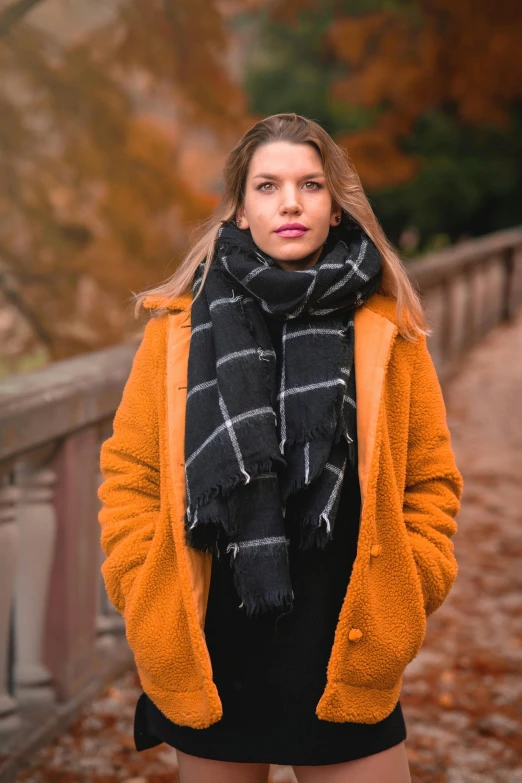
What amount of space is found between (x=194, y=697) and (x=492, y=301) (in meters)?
12.5

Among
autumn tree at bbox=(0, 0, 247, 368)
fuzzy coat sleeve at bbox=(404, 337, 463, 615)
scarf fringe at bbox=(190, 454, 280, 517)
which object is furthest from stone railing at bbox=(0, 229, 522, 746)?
autumn tree at bbox=(0, 0, 247, 368)

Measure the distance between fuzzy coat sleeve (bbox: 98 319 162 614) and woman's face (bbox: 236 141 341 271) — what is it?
0.32 metres

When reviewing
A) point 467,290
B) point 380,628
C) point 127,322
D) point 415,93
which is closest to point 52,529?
point 380,628

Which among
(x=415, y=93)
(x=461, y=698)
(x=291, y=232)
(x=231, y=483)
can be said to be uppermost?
(x=415, y=93)

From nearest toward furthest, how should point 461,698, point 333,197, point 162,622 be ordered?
point 162,622 < point 333,197 < point 461,698

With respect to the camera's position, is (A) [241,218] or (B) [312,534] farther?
(A) [241,218]

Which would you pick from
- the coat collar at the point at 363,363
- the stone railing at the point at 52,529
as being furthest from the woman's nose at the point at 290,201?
the stone railing at the point at 52,529

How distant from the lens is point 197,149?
10.1 m

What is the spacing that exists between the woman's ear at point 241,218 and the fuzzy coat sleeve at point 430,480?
455 mm

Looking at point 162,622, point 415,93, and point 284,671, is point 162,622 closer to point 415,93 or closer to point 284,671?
point 284,671

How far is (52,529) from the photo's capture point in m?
3.54

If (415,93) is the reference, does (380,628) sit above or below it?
below

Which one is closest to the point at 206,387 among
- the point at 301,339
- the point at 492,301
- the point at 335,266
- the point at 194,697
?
the point at 301,339

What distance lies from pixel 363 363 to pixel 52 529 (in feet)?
5.90
